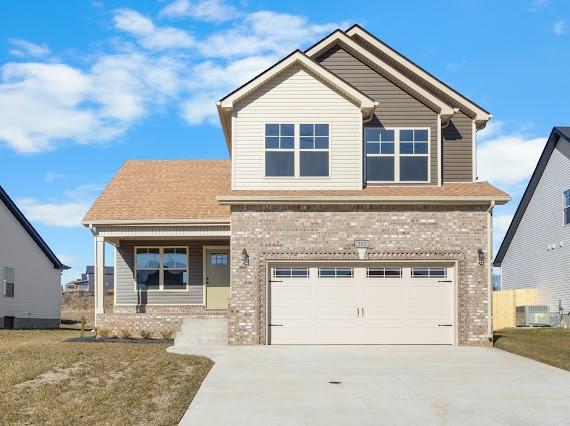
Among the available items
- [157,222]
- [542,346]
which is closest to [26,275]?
[157,222]

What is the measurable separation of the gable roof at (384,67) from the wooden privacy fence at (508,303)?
14211mm

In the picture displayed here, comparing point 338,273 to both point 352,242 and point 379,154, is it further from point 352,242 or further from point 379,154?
point 379,154

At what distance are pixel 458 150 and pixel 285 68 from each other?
6.24m

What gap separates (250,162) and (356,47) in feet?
17.3

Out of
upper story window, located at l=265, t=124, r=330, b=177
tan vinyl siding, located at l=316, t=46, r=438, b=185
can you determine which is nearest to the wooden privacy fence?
tan vinyl siding, located at l=316, t=46, r=438, b=185

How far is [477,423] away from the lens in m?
10.4

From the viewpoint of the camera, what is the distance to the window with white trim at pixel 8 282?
32.2 meters

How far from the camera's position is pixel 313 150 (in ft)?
70.9

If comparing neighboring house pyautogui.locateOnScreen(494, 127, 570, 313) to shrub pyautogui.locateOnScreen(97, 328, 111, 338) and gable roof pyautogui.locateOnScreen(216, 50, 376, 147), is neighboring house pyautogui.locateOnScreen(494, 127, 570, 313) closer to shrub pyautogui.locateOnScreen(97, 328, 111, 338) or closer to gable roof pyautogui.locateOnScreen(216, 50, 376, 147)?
gable roof pyautogui.locateOnScreen(216, 50, 376, 147)

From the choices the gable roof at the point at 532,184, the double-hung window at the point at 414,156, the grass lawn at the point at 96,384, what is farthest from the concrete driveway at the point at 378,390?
the gable roof at the point at 532,184

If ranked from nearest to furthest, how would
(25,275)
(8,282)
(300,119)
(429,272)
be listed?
1. (429,272)
2. (300,119)
3. (8,282)
4. (25,275)

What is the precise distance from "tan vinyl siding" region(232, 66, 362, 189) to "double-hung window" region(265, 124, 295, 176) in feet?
0.54

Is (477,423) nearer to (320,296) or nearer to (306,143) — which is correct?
(320,296)

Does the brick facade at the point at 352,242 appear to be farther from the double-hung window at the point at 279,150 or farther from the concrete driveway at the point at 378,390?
the concrete driveway at the point at 378,390
